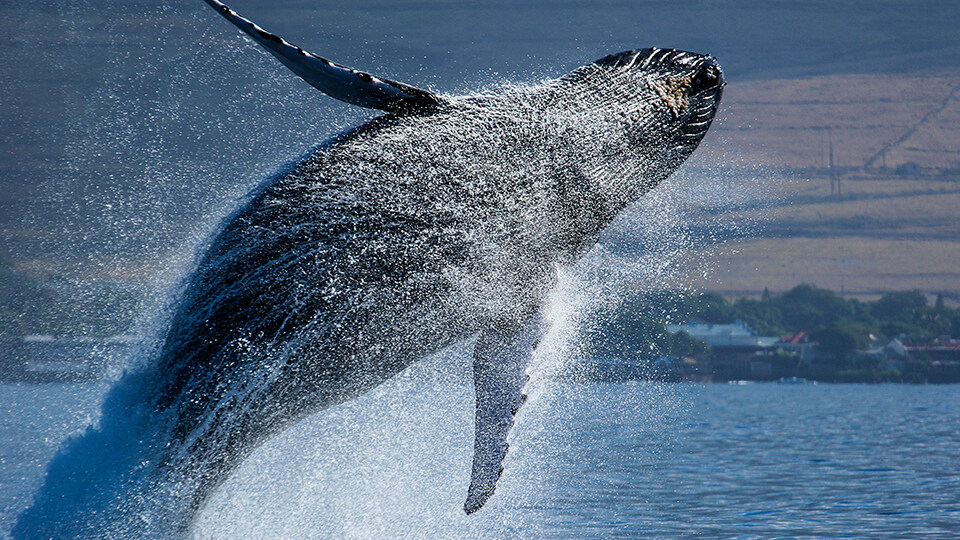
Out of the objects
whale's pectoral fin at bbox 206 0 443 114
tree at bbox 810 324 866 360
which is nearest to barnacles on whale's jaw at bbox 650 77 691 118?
whale's pectoral fin at bbox 206 0 443 114

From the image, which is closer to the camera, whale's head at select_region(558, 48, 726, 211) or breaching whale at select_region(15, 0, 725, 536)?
breaching whale at select_region(15, 0, 725, 536)

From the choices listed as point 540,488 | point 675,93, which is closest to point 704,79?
point 675,93

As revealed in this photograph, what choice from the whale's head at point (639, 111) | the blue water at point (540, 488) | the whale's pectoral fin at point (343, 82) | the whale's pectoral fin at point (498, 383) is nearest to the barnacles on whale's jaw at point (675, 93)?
the whale's head at point (639, 111)

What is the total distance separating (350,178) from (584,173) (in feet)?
5.97

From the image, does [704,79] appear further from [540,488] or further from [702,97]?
[540,488]

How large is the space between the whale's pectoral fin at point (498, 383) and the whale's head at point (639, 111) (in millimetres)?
1386

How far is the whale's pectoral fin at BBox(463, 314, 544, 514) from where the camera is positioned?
7523 mm

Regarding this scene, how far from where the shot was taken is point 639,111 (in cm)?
700

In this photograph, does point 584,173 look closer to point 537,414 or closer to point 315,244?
point 315,244

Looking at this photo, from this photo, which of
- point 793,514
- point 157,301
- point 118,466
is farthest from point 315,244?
point 793,514

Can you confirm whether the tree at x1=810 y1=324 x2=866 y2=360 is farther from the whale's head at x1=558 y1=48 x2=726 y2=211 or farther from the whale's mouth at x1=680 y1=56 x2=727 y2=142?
the whale's head at x1=558 y1=48 x2=726 y2=211

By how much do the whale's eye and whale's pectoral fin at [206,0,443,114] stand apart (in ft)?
6.80

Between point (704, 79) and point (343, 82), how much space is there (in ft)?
9.38

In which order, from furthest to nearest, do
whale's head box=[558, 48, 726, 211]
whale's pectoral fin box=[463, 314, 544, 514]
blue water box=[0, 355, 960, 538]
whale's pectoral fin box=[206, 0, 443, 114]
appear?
blue water box=[0, 355, 960, 538]
whale's pectoral fin box=[463, 314, 544, 514]
whale's head box=[558, 48, 726, 211]
whale's pectoral fin box=[206, 0, 443, 114]
